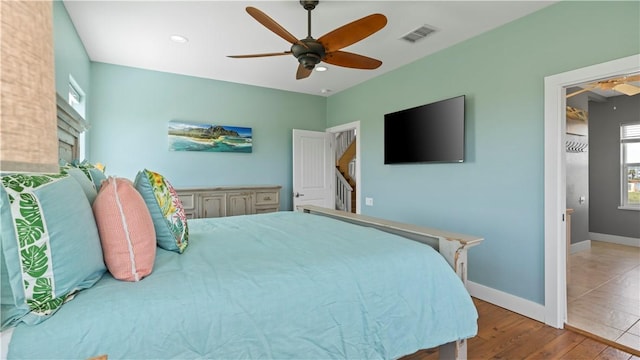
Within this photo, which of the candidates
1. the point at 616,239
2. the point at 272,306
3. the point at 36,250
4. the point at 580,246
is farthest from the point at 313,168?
the point at 616,239

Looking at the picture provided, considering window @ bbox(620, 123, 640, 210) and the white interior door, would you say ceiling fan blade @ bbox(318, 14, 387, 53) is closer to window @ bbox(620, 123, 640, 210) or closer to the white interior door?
the white interior door

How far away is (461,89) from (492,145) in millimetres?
696

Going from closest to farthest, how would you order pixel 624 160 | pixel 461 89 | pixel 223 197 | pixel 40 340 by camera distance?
pixel 40 340
pixel 461 89
pixel 223 197
pixel 624 160

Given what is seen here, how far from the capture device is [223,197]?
13.0 ft

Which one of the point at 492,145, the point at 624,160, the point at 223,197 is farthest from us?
the point at 624,160

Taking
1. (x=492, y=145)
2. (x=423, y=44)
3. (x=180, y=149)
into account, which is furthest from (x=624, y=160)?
(x=180, y=149)

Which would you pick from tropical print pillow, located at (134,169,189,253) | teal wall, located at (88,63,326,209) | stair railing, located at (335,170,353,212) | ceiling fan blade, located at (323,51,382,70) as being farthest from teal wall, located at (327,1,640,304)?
stair railing, located at (335,170,353,212)

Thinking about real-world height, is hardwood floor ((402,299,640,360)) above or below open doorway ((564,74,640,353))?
below

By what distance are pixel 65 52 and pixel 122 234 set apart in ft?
7.84

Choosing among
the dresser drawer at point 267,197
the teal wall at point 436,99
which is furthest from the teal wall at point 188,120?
the dresser drawer at point 267,197

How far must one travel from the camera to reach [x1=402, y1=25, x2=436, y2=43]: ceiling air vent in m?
2.84

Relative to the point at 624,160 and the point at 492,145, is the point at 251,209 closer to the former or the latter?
the point at 492,145

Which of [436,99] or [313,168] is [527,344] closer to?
[436,99]

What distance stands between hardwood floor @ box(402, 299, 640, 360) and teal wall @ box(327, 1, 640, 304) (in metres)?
0.32
